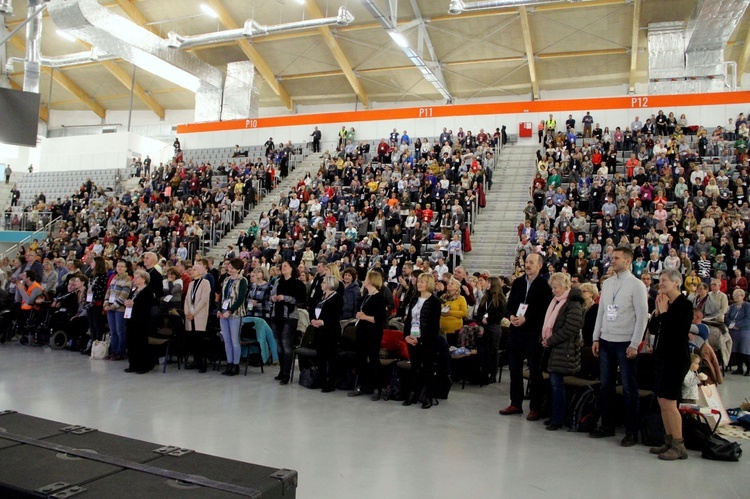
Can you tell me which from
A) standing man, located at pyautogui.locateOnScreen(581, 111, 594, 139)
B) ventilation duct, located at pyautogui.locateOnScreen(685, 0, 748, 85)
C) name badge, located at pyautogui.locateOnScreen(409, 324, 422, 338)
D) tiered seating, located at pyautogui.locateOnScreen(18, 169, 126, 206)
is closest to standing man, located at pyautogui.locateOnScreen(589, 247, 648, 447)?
name badge, located at pyautogui.locateOnScreen(409, 324, 422, 338)

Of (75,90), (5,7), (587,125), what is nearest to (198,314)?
(5,7)

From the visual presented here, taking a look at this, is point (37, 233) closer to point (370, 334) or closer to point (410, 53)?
point (410, 53)

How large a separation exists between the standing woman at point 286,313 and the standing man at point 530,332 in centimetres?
268

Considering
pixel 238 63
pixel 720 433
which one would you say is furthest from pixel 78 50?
pixel 720 433

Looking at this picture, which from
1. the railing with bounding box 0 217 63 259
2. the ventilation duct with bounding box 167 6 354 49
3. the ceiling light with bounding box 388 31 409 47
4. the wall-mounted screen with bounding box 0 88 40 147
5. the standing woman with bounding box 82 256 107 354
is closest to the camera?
the standing woman with bounding box 82 256 107 354

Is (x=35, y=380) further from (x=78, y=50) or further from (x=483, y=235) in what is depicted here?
(x=78, y=50)

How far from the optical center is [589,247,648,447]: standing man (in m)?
4.78

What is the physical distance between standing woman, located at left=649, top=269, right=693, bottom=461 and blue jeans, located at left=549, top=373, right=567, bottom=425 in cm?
88

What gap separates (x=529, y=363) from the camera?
18.7 ft

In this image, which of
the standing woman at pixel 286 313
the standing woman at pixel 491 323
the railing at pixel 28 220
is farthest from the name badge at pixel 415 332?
the railing at pixel 28 220

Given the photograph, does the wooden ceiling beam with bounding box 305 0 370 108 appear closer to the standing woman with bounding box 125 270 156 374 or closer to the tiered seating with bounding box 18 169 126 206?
the tiered seating with bounding box 18 169 126 206

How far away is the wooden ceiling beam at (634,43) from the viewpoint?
59.2 ft

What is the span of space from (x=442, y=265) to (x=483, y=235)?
12.1ft

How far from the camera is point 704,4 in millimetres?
15641
